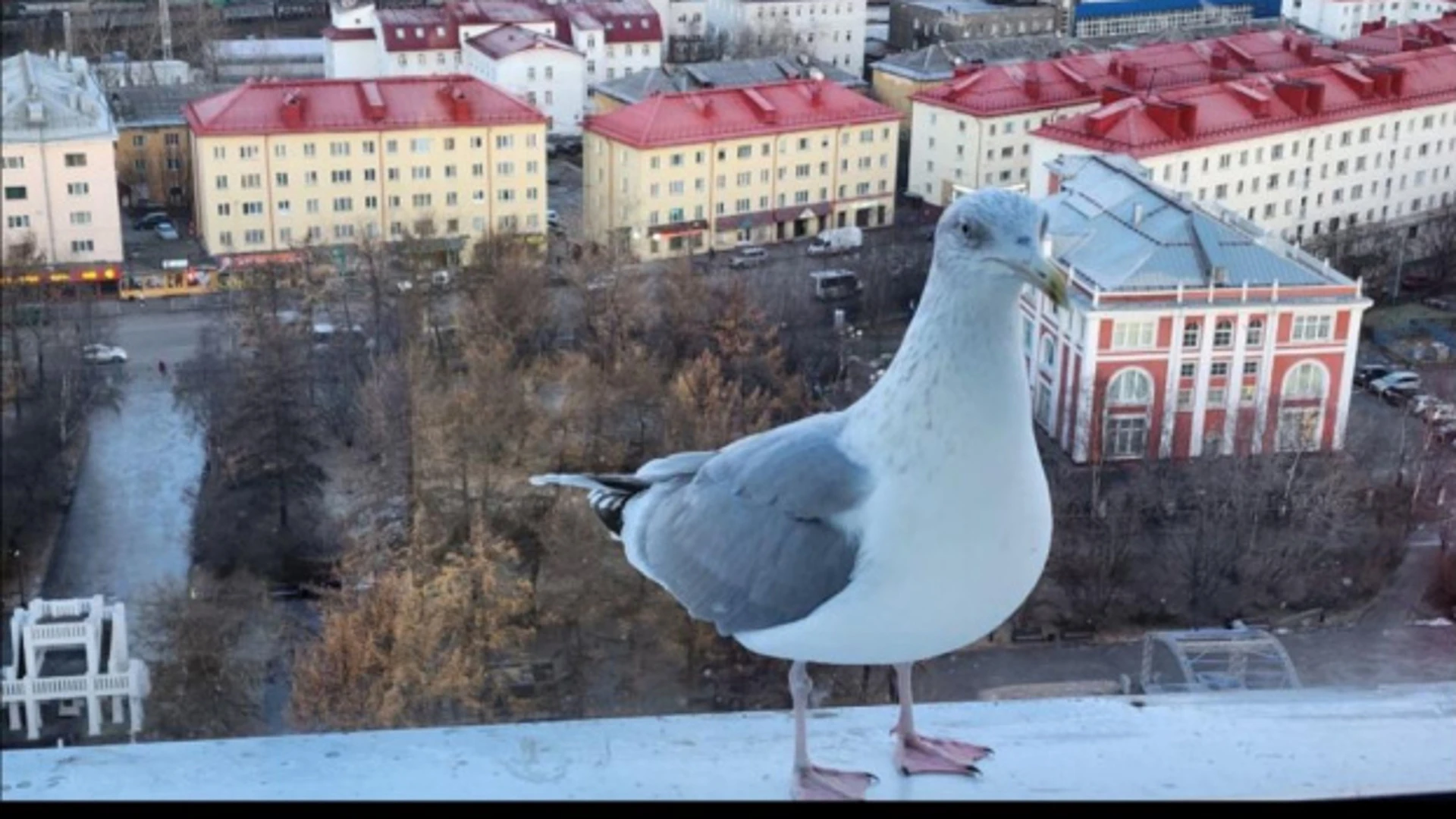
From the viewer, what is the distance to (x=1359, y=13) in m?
6.93

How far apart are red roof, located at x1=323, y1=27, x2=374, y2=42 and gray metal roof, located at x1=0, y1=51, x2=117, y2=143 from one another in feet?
5.16

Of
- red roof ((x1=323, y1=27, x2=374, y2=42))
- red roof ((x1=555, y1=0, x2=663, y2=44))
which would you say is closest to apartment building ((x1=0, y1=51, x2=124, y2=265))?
red roof ((x1=323, y1=27, x2=374, y2=42))

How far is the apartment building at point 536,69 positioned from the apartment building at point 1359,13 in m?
2.91

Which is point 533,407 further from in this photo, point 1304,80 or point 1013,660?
point 1304,80

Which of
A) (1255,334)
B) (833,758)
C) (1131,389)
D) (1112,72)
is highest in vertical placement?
(833,758)

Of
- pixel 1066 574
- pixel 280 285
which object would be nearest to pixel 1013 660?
pixel 1066 574

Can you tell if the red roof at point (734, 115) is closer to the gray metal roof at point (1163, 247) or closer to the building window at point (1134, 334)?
the gray metal roof at point (1163, 247)

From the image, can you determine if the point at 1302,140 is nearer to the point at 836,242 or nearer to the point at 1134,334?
the point at 836,242

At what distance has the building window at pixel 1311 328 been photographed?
3.76 metres

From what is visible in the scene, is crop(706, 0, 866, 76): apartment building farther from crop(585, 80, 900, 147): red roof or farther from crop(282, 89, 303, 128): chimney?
crop(282, 89, 303, 128): chimney

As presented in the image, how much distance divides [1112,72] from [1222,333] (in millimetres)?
2207

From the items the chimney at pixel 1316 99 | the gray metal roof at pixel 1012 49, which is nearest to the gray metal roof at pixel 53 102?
the gray metal roof at pixel 1012 49

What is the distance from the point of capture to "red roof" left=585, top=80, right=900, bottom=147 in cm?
511

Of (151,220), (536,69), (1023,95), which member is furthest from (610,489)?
(536,69)
